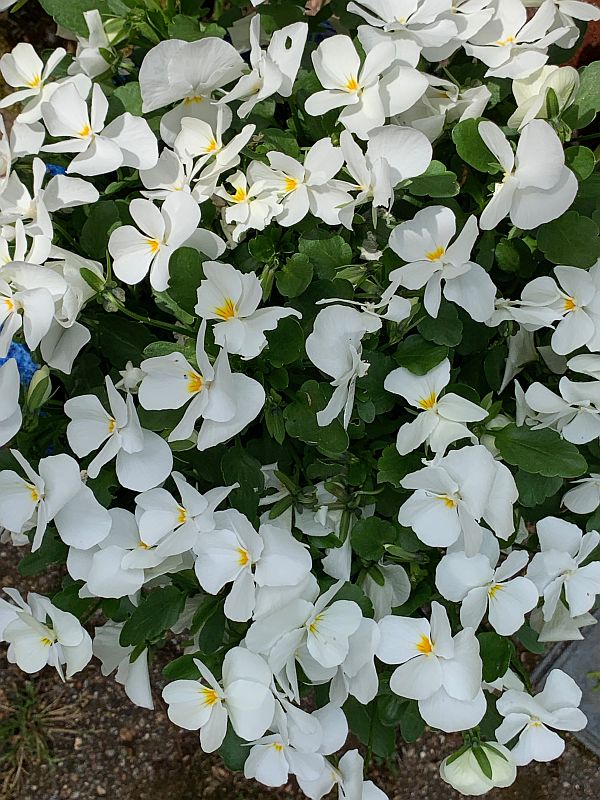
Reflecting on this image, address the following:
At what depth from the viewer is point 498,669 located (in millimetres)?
657

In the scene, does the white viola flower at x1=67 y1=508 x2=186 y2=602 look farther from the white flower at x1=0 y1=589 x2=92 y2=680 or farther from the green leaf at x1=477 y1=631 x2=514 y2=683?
the green leaf at x1=477 y1=631 x2=514 y2=683

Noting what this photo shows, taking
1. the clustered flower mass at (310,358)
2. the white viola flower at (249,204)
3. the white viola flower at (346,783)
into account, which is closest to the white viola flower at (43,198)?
the clustered flower mass at (310,358)

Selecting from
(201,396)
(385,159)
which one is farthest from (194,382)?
(385,159)

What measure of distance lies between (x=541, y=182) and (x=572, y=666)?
98 centimetres

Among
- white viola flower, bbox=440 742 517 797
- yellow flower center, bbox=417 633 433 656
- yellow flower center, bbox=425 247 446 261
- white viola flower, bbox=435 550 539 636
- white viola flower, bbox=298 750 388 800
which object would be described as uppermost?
yellow flower center, bbox=425 247 446 261

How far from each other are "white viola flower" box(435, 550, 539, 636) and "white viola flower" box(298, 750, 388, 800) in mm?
216

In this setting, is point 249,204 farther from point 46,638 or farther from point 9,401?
point 46,638

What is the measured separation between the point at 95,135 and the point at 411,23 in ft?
0.93

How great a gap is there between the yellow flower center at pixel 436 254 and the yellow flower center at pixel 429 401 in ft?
0.37

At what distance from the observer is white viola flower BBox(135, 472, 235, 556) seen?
61 centimetres

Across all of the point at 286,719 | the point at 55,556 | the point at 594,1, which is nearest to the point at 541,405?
the point at 286,719

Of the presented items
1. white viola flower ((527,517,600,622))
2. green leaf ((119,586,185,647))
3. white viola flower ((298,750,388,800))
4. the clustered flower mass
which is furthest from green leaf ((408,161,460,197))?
white viola flower ((298,750,388,800))

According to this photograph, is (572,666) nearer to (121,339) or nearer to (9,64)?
(121,339)

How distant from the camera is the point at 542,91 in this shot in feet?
2.12
